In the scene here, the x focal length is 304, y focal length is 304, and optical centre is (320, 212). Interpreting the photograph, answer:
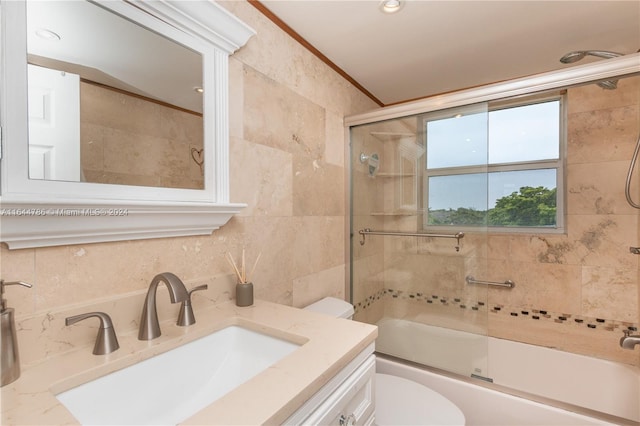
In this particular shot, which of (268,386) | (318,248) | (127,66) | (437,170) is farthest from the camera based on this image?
(437,170)

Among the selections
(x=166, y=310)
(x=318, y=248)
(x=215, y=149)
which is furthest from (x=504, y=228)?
(x=166, y=310)

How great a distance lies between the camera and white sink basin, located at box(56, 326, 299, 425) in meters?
0.68

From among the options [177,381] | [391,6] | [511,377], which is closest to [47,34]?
[177,381]

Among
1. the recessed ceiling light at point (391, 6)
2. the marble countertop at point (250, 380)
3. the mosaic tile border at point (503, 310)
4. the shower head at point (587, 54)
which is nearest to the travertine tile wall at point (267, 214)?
the marble countertop at point (250, 380)

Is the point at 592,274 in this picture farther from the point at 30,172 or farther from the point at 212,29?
the point at 30,172

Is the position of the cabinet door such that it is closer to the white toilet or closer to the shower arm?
the white toilet

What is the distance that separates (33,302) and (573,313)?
8.83ft

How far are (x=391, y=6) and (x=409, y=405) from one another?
1823 millimetres

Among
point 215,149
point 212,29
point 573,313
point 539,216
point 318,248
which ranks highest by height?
point 212,29

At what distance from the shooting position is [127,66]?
90 centimetres

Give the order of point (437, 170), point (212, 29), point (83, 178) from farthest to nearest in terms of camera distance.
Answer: point (437, 170) → point (212, 29) → point (83, 178)

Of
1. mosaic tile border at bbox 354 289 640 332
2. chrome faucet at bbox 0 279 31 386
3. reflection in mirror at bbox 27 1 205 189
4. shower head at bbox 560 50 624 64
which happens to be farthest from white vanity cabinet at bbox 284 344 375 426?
shower head at bbox 560 50 624 64

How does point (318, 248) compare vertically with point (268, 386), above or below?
above

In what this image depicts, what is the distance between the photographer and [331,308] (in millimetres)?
1626
